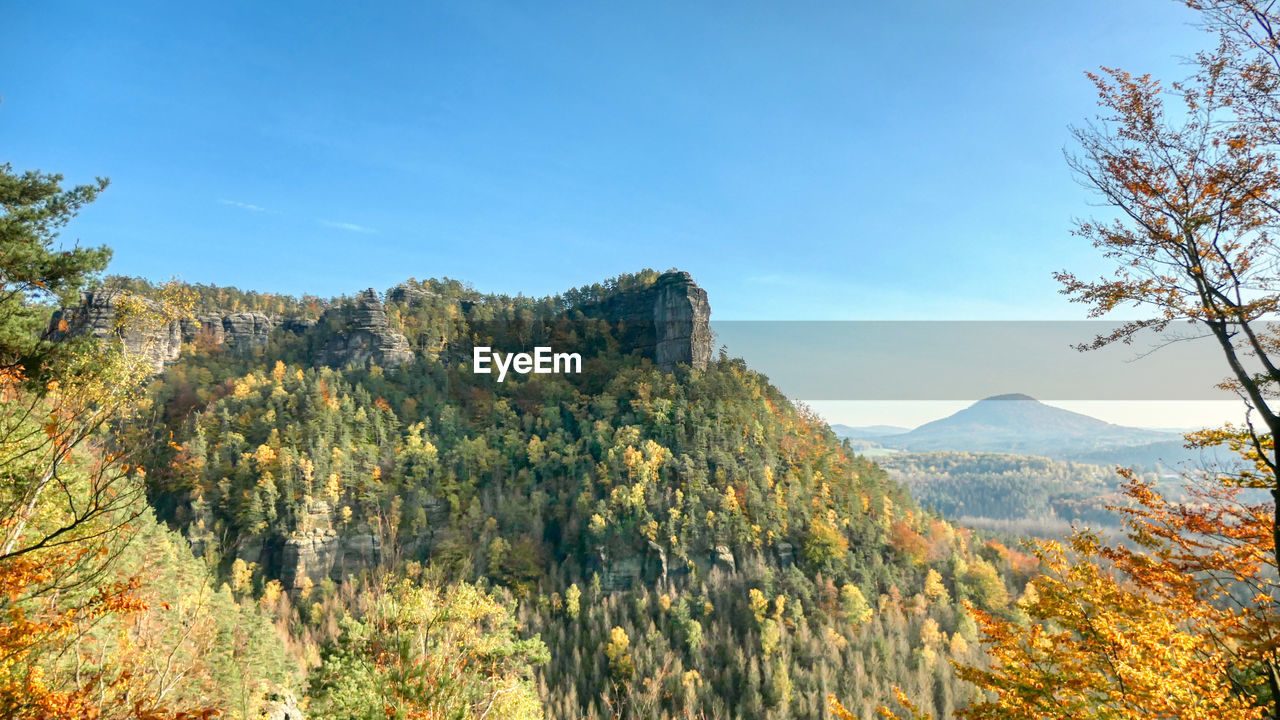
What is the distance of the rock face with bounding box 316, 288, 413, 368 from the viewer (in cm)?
9281

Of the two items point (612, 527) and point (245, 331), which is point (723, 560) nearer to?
point (612, 527)

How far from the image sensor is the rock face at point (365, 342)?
92812 millimetres

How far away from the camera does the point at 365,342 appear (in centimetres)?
9319

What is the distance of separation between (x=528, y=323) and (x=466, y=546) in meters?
54.8

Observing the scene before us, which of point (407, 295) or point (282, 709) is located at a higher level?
point (407, 295)

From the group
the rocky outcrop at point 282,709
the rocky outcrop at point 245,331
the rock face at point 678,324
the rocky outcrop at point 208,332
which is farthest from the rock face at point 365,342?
the rocky outcrop at point 282,709

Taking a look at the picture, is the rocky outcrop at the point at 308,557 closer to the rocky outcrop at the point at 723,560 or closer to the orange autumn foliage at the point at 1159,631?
the rocky outcrop at the point at 723,560

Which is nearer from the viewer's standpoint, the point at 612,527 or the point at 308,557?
the point at 308,557

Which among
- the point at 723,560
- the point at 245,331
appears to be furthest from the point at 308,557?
the point at 245,331

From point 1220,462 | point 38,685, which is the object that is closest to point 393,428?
point 38,685

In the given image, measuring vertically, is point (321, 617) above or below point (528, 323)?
below

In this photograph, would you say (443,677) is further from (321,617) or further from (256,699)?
(321,617)

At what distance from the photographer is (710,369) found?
8919 centimetres

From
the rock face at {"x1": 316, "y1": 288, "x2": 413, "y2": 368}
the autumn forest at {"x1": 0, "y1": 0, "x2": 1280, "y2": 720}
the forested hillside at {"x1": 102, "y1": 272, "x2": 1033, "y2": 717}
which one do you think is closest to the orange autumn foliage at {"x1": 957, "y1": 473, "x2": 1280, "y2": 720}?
the autumn forest at {"x1": 0, "y1": 0, "x2": 1280, "y2": 720}
